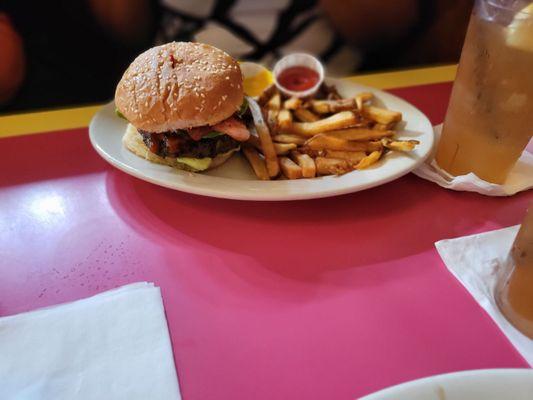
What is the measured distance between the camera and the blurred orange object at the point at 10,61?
2.19m

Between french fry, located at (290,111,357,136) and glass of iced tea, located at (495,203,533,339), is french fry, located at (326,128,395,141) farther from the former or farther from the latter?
glass of iced tea, located at (495,203,533,339)

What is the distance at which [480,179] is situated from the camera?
1525mm

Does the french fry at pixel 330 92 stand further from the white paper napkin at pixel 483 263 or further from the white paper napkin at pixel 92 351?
the white paper napkin at pixel 92 351

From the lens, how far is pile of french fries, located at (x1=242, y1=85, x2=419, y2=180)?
1567 mm

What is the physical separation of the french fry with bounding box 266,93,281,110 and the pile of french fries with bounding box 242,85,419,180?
1 cm

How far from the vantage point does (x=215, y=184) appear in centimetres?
149

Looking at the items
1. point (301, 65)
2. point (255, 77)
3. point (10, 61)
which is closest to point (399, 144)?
point (301, 65)

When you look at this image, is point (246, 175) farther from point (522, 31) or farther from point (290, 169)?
point (522, 31)

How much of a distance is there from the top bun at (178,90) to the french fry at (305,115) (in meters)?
0.27

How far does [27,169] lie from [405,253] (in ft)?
4.62

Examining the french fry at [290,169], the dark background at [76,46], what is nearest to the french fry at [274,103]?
the french fry at [290,169]

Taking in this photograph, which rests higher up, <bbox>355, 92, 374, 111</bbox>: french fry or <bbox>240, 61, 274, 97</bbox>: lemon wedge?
<bbox>355, 92, 374, 111</bbox>: french fry

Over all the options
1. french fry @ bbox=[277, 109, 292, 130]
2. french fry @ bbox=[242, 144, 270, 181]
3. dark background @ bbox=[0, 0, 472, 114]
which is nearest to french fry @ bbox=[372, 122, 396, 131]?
french fry @ bbox=[277, 109, 292, 130]

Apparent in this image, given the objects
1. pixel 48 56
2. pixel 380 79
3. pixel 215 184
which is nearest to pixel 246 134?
pixel 215 184
